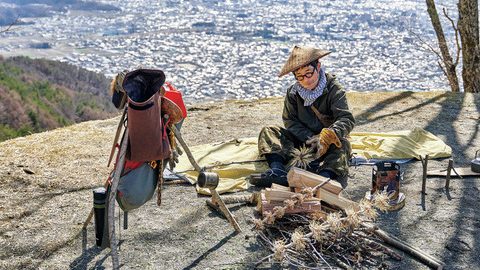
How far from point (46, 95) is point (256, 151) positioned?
21.5 m

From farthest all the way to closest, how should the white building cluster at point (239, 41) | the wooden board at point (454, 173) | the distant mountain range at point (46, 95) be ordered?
the distant mountain range at point (46, 95) < the white building cluster at point (239, 41) < the wooden board at point (454, 173)

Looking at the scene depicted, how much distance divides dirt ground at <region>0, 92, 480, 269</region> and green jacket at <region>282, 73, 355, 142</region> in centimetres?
53

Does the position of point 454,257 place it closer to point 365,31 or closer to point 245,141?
point 245,141

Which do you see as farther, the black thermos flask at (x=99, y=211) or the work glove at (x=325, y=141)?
the work glove at (x=325, y=141)

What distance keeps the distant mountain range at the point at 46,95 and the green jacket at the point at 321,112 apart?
12.5m

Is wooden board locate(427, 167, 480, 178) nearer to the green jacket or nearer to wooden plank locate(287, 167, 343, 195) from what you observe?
the green jacket

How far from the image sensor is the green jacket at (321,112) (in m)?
5.00

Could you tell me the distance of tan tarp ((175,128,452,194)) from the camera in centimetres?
542

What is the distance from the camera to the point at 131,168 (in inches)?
151

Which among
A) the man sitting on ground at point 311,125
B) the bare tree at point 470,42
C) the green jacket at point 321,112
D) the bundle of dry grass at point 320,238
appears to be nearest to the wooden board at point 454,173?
the man sitting on ground at point 311,125

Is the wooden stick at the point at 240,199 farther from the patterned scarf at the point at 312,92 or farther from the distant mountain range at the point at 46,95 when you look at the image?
the distant mountain range at the point at 46,95

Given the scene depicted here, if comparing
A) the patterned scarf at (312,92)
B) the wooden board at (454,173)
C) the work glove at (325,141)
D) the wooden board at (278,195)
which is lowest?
the wooden board at (454,173)

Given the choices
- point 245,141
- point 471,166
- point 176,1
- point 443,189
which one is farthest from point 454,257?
point 176,1

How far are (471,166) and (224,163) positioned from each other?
2150 mm
